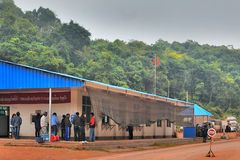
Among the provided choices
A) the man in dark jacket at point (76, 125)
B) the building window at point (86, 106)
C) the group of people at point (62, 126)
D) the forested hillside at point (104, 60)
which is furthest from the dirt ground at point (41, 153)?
the forested hillside at point (104, 60)

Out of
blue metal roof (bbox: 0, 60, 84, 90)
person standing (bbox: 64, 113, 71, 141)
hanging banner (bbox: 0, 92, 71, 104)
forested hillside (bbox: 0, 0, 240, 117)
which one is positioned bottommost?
person standing (bbox: 64, 113, 71, 141)

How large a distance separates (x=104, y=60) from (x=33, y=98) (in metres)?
52.7

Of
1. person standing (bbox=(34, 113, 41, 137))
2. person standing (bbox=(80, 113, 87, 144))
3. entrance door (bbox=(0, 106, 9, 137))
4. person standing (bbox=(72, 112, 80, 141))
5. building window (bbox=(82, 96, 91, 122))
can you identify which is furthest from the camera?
entrance door (bbox=(0, 106, 9, 137))

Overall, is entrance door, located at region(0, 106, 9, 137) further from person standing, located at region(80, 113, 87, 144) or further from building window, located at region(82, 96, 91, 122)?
person standing, located at region(80, 113, 87, 144)

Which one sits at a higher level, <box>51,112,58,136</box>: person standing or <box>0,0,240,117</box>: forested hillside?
<box>0,0,240,117</box>: forested hillside

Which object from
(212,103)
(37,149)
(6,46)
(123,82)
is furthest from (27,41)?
(37,149)

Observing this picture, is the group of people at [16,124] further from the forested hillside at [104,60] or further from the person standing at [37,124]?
the forested hillside at [104,60]

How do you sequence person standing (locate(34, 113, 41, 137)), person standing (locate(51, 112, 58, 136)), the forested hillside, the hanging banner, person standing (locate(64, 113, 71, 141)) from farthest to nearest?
1. the forested hillside
2. the hanging banner
3. person standing (locate(34, 113, 41, 137))
4. person standing (locate(64, 113, 71, 141))
5. person standing (locate(51, 112, 58, 136))

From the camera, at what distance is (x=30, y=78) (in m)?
30.9

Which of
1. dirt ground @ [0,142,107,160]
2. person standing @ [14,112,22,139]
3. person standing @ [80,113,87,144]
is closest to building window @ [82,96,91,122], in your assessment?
person standing @ [80,113,87,144]

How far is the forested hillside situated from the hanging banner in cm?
3517

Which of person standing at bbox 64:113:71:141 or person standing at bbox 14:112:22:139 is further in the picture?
person standing at bbox 14:112:22:139

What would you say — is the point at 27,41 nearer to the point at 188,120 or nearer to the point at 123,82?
the point at 123,82

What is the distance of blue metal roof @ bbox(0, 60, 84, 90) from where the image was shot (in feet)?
97.0
